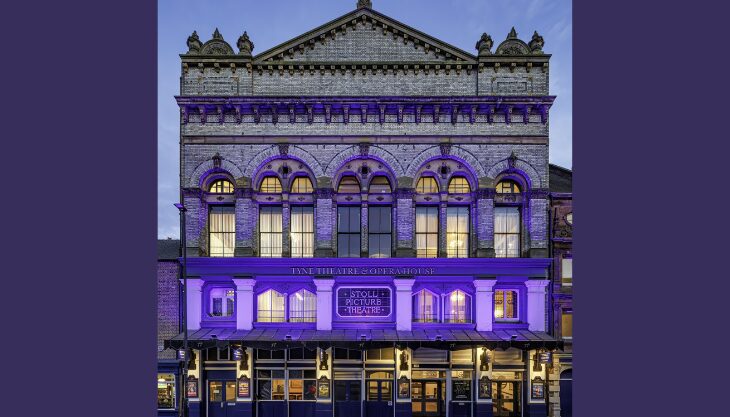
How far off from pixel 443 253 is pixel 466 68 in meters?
8.05

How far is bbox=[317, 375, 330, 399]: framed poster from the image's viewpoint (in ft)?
48.1

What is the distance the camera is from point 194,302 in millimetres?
14742

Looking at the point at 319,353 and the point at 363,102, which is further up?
the point at 363,102

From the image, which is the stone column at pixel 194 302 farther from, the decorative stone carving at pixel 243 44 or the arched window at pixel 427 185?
the arched window at pixel 427 185

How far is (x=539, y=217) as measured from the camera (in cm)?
1503

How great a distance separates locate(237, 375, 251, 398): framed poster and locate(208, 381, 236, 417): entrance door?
14.3 inches

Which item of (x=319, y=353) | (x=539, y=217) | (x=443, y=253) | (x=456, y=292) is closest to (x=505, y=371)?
(x=456, y=292)

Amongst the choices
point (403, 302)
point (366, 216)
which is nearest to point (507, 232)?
point (403, 302)

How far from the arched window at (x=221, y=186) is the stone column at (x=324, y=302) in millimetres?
5576

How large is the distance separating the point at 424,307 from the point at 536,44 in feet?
40.1

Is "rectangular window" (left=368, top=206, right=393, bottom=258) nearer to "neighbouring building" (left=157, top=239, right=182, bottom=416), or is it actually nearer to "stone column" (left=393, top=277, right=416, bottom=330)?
"stone column" (left=393, top=277, right=416, bottom=330)

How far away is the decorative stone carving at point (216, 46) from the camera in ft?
49.8

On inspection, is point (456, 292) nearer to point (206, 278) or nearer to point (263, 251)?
point (263, 251)

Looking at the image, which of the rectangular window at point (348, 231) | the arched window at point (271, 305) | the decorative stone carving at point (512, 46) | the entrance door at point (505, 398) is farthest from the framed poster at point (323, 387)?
the decorative stone carving at point (512, 46)
